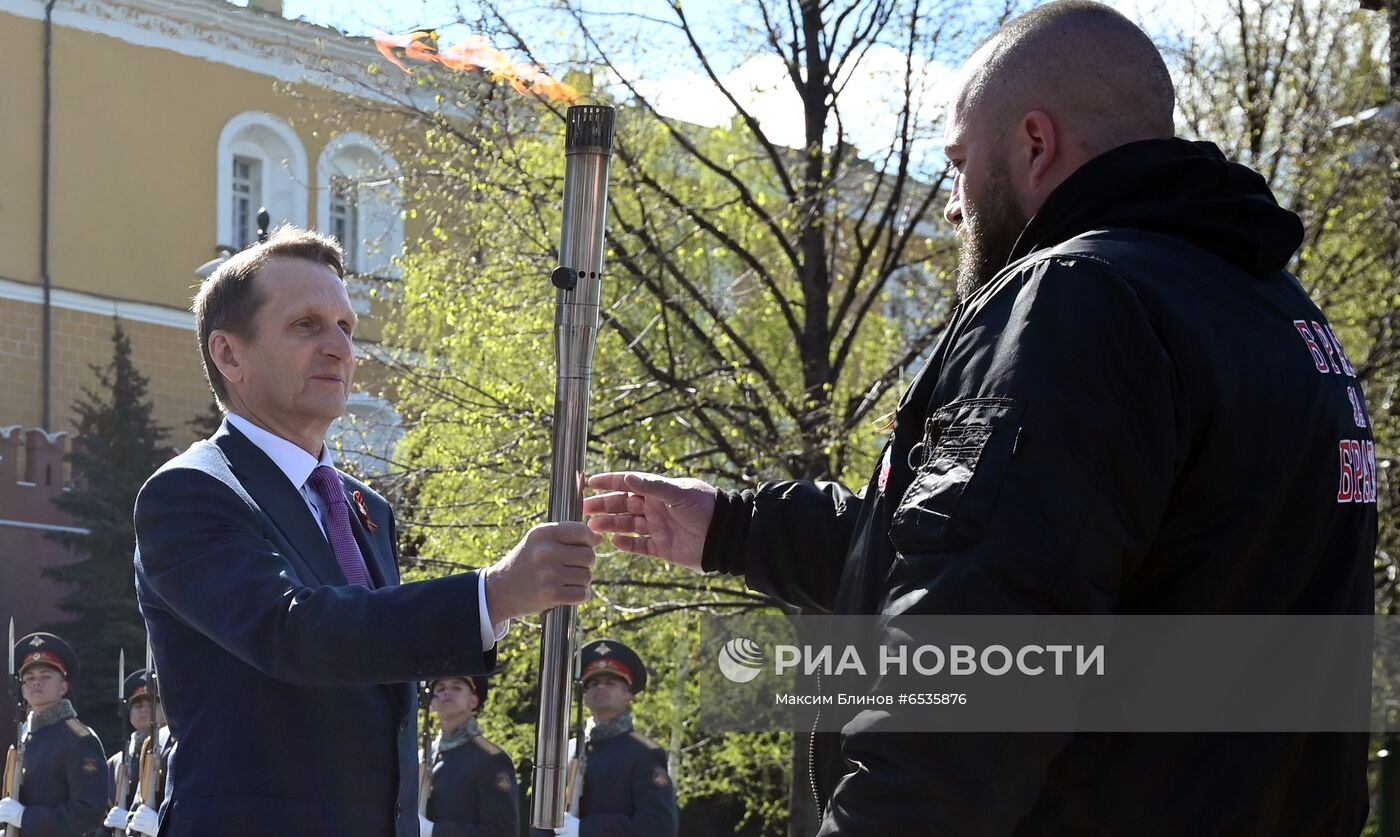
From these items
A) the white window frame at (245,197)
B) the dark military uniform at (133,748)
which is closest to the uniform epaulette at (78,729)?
the dark military uniform at (133,748)

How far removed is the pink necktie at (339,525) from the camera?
137 inches

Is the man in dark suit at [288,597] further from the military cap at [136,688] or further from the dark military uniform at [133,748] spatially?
the military cap at [136,688]

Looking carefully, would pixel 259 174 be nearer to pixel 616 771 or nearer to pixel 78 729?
pixel 78 729

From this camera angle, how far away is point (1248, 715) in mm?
2227

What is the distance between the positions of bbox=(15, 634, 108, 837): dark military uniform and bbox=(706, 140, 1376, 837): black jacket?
994 centimetres

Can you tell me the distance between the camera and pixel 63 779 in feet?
37.5

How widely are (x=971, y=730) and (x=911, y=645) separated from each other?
4.7 inches

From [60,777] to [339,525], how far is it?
8.88m

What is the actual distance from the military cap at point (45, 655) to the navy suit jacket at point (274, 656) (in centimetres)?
930

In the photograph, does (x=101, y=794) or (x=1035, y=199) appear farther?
(x=101, y=794)

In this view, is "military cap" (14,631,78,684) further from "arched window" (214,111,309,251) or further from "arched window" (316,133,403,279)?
"arched window" (214,111,309,251)

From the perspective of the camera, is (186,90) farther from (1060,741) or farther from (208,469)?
(1060,741)

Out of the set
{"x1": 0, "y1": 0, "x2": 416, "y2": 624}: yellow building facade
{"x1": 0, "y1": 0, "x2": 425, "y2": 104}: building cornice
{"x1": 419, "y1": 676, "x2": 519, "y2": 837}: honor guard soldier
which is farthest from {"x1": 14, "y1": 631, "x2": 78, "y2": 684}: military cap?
{"x1": 0, "y1": 0, "x2": 425, "y2": 104}: building cornice

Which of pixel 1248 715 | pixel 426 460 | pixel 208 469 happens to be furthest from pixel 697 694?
pixel 1248 715
